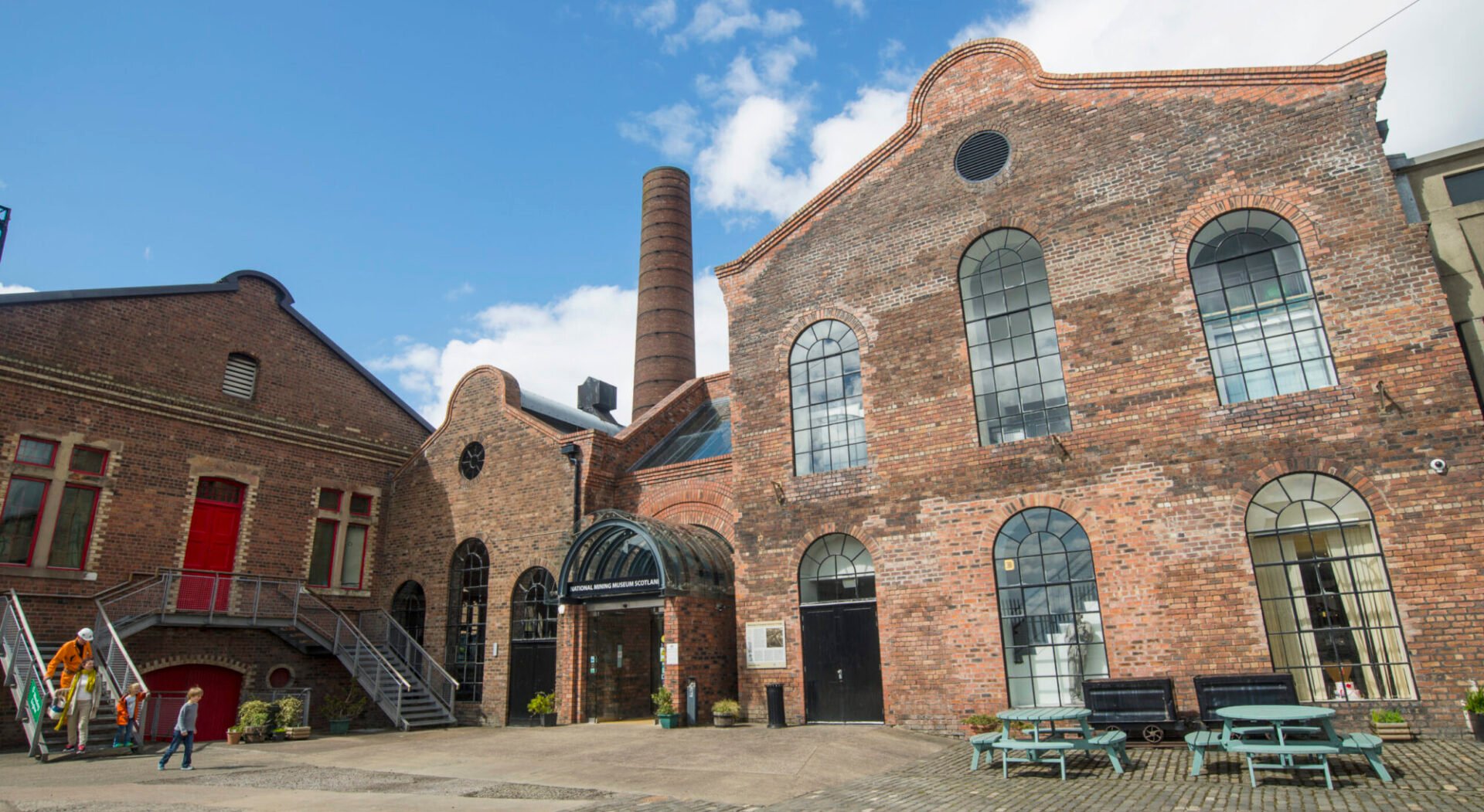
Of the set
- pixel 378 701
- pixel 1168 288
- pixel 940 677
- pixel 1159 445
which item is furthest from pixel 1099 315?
pixel 378 701

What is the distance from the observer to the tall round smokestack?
30.3 meters

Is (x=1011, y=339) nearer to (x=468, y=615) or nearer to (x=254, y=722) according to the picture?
(x=468, y=615)

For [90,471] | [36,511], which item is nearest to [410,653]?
[90,471]

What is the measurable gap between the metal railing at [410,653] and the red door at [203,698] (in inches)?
122

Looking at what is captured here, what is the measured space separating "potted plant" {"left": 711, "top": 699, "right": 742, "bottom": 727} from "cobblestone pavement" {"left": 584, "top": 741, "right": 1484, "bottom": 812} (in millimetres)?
4782

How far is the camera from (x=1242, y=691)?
1041 centimetres

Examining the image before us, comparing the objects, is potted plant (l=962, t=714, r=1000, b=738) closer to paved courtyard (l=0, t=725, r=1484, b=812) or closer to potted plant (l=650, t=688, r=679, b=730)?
paved courtyard (l=0, t=725, r=1484, b=812)

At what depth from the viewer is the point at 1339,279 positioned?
11344 mm

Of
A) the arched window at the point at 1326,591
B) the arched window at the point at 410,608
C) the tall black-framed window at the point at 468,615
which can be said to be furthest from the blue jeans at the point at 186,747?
the arched window at the point at 1326,591

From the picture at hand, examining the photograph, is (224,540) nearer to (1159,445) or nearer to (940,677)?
(940,677)

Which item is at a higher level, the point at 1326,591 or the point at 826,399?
the point at 826,399

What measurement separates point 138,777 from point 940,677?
35.3 feet

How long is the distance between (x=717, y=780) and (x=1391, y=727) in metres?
7.79

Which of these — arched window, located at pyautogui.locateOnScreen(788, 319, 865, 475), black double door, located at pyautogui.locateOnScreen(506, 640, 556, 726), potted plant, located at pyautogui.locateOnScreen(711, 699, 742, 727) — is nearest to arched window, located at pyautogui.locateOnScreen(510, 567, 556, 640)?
black double door, located at pyautogui.locateOnScreen(506, 640, 556, 726)
